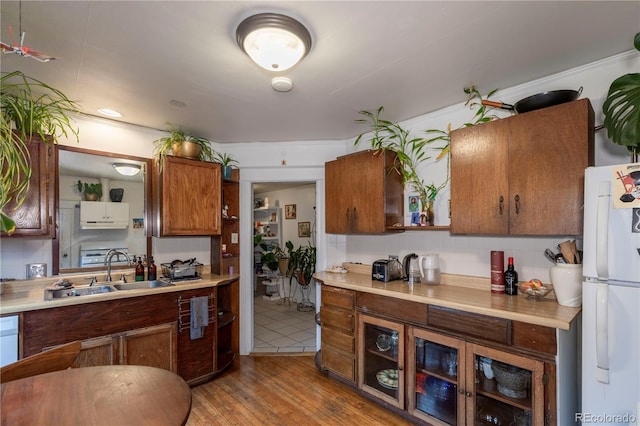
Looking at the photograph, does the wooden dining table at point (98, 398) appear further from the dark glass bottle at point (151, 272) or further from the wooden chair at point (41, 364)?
the dark glass bottle at point (151, 272)

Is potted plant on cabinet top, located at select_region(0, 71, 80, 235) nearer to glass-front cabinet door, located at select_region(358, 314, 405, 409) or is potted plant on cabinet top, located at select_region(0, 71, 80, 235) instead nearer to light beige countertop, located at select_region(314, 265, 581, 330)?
light beige countertop, located at select_region(314, 265, 581, 330)

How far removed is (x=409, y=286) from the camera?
99.0 inches

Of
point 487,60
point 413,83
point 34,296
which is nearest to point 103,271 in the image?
point 34,296

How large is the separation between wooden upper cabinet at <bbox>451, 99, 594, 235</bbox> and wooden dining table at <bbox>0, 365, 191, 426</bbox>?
2.13 meters

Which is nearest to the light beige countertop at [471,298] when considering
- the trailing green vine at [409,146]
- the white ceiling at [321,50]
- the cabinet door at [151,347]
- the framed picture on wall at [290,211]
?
the trailing green vine at [409,146]

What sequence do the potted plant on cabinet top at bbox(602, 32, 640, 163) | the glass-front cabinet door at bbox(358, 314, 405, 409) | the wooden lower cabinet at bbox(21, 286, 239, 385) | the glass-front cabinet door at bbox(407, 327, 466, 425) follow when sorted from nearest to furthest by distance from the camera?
the potted plant on cabinet top at bbox(602, 32, 640, 163) < the glass-front cabinet door at bbox(407, 327, 466, 425) < the wooden lower cabinet at bbox(21, 286, 239, 385) < the glass-front cabinet door at bbox(358, 314, 405, 409)

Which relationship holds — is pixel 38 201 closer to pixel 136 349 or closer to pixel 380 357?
pixel 136 349

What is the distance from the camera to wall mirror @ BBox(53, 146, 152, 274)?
258cm

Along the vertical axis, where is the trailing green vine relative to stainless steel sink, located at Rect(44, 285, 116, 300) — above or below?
above

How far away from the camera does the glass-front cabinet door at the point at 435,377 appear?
1.94 m

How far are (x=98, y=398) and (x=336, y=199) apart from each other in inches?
99.4

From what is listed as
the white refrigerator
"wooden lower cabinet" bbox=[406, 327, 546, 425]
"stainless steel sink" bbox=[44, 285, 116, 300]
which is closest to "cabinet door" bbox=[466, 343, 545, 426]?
"wooden lower cabinet" bbox=[406, 327, 546, 425]

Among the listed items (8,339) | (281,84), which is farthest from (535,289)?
(8,339)

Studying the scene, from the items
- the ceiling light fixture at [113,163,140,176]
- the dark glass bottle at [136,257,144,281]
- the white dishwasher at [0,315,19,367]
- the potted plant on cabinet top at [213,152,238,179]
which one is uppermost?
the potted plant on cabinet top at [213,152,238,179]
